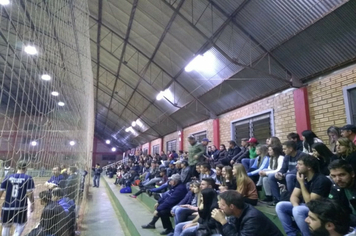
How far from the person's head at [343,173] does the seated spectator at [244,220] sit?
0.67 metres

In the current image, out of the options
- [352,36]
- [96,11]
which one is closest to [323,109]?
[352,36]

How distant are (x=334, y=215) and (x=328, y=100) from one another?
3944mm

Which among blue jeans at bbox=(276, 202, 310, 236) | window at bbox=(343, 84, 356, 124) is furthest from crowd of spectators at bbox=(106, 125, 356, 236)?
window at bbox=(343, 84, 356, 124)

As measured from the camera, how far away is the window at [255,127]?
642 centimetres

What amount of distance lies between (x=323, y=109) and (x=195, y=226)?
3.63 m

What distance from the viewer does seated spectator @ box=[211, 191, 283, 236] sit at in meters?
1.97

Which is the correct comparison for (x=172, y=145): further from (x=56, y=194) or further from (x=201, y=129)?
(x=56, y=194)

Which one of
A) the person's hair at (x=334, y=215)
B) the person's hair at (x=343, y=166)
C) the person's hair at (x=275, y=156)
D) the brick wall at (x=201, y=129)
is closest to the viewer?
the person's hair at (x=334, y=215)

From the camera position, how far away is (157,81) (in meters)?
10.5

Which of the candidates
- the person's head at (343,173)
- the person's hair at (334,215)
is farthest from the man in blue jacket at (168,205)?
the person's hair at (334,215)

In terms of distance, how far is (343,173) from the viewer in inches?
77.1

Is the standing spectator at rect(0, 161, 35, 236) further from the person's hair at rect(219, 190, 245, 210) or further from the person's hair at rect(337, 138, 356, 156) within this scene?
the person's hair at rect(337, 138, 356, 156)

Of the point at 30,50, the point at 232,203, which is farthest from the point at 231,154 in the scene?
the point at 30,50

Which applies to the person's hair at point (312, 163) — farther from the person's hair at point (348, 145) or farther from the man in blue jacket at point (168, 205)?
the man in blue jacket at point (168, 205)
